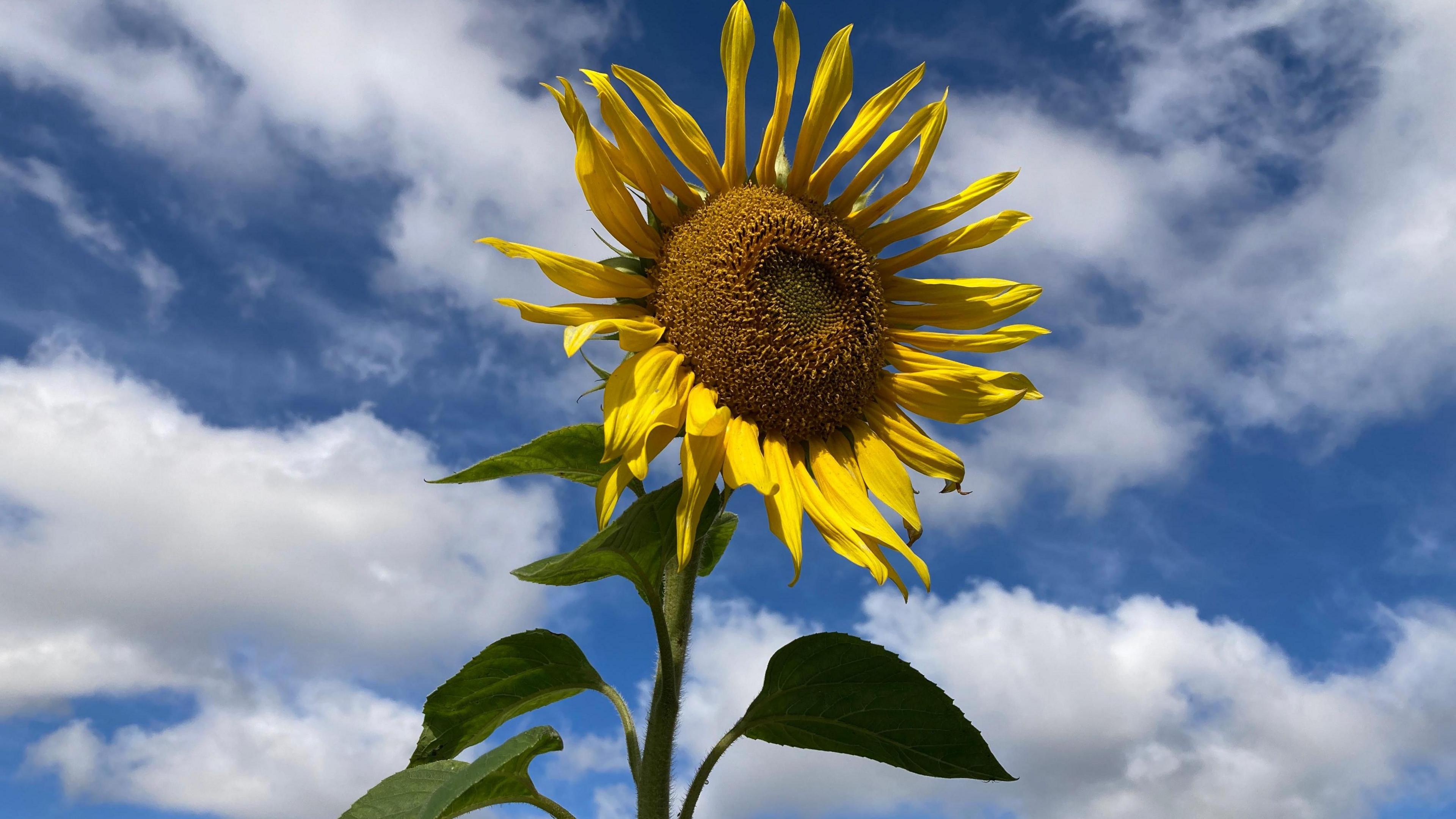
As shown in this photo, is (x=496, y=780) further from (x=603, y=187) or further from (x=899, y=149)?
(x=899, y=149)

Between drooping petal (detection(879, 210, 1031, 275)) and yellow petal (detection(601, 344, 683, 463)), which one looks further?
drooping petal (detection(879, 210, 1031, 275))

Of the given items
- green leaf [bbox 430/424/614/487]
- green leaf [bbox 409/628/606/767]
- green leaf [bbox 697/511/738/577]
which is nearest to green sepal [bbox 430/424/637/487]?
green leaf [bbox 430/424/614/487]

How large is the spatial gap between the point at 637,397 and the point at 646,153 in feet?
3.95

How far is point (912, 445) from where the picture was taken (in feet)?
14.8

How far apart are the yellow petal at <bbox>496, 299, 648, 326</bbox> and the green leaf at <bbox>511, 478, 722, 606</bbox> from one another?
0.72 meters

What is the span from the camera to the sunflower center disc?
4.18 meters

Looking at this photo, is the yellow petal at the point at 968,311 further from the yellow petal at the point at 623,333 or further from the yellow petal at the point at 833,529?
the yellow petal at the point at 623,333

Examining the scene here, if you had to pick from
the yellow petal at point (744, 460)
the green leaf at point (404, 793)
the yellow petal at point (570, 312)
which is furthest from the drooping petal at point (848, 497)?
the green leaf at point (404, 793)

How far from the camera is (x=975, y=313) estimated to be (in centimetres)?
478

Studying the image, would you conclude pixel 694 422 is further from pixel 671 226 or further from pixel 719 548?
pixel 719 548

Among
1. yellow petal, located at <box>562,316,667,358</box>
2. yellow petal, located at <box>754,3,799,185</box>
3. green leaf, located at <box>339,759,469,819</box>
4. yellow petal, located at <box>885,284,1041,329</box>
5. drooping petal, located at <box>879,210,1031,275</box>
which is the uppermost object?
yellow petal, located at <box>754,3,799,185</box>

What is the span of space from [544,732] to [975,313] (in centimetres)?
269

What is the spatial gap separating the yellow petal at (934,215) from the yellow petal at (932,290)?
184 millimetres

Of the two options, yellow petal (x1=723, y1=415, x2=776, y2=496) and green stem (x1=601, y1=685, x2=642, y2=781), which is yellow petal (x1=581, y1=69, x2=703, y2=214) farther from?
green stem (x1=601, y1=685, x2=642, y2=781)
